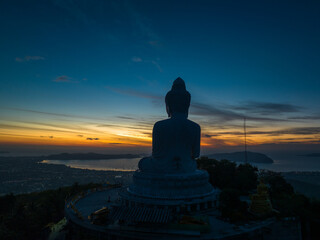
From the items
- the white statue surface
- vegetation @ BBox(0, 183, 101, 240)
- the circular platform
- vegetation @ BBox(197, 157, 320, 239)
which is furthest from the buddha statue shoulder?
vegetation @ BBox(0, 183, 101, 240)

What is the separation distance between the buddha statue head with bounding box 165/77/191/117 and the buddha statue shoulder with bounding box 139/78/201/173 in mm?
1183

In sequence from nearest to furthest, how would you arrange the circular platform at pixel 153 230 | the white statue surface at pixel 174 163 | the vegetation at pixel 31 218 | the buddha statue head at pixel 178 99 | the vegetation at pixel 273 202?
the circular platform at pixel 153 230 → the vegetation at pixel 273 202 → the vegetation at pixel 31 218 → the white statue surface at pixel 174 163 → the buddha statue head at pixel 178 99

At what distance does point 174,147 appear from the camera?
67.5ft

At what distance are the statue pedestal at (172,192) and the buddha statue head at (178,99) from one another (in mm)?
7027

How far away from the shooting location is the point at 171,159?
66.0ft

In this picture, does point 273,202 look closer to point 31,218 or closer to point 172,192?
point 172,192

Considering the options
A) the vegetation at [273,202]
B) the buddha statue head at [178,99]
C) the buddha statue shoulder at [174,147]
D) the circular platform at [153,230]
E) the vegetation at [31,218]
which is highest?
the buddha statue head at [178,99]

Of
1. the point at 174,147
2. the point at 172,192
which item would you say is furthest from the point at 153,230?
the point at 174,147

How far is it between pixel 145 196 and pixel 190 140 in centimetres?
665

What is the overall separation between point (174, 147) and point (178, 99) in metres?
5.13

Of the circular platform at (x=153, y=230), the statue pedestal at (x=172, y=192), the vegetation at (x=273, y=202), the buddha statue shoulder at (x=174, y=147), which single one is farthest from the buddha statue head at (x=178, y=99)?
the circular platform at (x=153, y=230)

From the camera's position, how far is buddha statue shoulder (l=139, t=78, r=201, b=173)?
1970 cm

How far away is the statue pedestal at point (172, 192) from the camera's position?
16.7 metres

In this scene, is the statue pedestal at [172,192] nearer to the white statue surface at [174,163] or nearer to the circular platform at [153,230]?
the white statue surface at [174,163]
